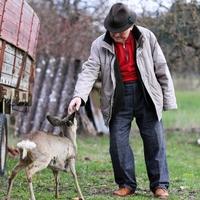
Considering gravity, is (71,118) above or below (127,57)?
below

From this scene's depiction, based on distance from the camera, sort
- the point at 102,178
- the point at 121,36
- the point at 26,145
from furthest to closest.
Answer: the point at 102,178 < the point at 121,36 < the point at 26,145

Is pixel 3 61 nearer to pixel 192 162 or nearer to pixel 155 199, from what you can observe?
pixel 155 199

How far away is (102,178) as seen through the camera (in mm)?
9445

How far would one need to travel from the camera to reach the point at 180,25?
16250 millimetres

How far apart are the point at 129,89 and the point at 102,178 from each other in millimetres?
2323

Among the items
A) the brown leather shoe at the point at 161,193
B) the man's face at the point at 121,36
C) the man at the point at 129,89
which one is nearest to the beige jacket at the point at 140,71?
the man at the point at 129,89

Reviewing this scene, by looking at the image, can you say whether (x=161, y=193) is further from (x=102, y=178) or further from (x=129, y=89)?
(x=102, y=178)

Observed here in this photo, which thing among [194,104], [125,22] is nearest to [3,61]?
[125,22]

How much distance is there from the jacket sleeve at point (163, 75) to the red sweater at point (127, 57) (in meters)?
0.24

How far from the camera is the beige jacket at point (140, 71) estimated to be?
7.40 metres

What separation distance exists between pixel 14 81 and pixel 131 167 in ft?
6.64

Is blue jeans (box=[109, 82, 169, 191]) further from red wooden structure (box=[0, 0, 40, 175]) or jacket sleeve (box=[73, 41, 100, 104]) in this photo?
red wooden structure (box=[0, 0, 40, 175])

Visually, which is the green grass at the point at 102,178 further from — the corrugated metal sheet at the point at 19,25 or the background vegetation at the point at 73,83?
the corrugated metal sheet at the point at 19,25

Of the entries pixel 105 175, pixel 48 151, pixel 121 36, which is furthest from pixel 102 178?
pixel 121 36
